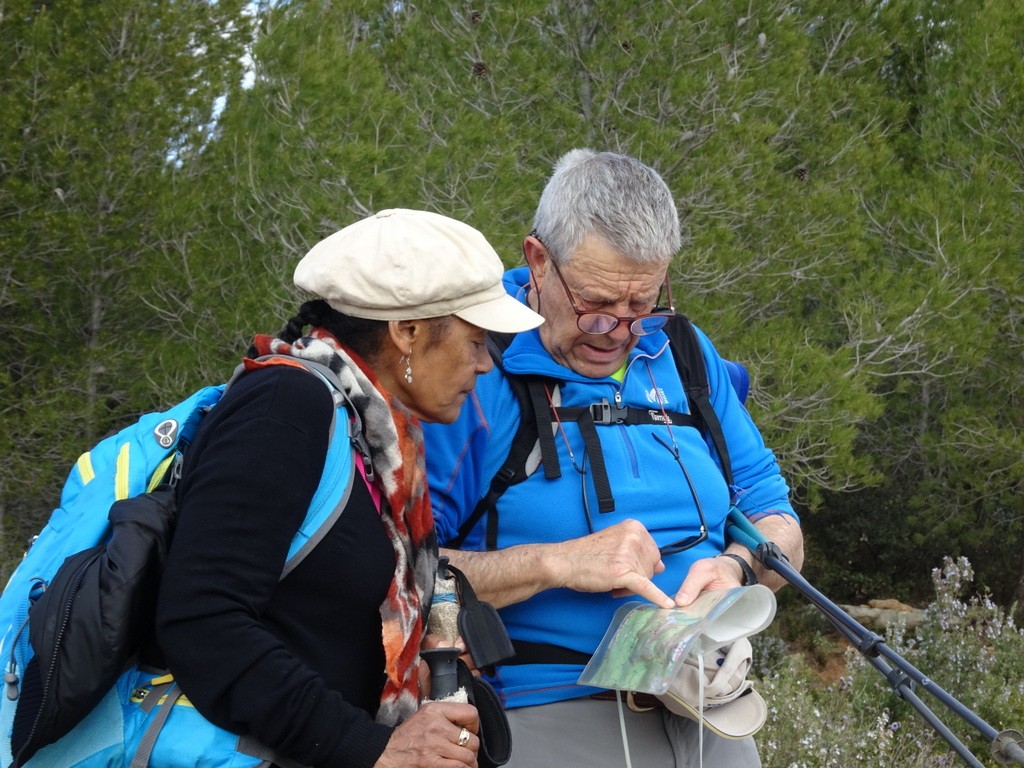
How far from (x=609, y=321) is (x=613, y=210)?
24 centimetres

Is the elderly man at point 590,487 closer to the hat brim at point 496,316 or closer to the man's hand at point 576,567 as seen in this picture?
the man's hand at point 576,567

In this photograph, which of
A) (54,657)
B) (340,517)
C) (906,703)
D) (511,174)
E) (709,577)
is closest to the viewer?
(54,657)

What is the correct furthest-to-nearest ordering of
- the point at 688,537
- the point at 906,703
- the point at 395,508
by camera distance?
the point at 906,703 < the point at 688,537 < the point at 395,508

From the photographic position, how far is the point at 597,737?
7.53 feet

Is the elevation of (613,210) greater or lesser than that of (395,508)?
greater

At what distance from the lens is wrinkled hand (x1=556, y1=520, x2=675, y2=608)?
2.12 metres

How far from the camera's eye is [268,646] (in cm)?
160

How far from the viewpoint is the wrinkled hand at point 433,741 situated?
1729mm

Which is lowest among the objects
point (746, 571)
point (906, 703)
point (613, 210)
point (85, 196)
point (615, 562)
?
point (906, 703)

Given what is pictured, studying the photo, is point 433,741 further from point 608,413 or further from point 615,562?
point 608,413

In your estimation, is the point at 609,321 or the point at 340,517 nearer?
the point at 340,517

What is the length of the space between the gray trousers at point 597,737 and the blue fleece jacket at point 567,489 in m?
0.04

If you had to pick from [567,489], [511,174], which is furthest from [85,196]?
[567,489]

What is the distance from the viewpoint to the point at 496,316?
196 cm
